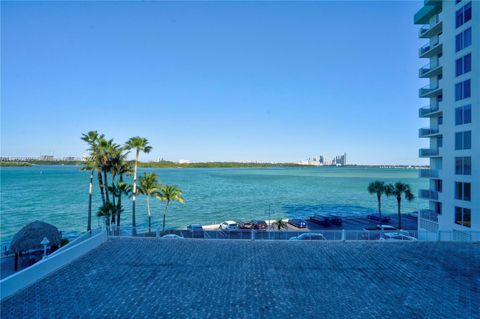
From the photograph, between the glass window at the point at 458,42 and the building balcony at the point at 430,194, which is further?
the building balcony at the point at 430,194

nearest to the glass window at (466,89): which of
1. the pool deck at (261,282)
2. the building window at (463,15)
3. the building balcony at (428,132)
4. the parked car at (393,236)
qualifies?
the building balcony at (428,132)

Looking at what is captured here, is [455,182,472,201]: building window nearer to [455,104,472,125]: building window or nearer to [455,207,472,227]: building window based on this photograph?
[455,207,472,227]: building window

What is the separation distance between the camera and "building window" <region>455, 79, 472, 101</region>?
23.9m

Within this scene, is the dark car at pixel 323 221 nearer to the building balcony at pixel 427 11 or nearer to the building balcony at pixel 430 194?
the building balcony at pixel 430 194

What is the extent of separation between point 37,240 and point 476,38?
3544cm

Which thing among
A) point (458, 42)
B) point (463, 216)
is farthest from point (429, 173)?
point (458, 42)

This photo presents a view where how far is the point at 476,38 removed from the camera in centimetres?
2291

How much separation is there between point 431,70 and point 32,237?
1433 inches

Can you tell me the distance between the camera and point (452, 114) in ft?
83.4

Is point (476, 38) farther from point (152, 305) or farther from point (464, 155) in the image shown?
point (152, 305)

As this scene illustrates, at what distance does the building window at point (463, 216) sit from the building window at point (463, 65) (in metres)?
11.0

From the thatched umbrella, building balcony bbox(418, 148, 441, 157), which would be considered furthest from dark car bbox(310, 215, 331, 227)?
the thatched umbrella

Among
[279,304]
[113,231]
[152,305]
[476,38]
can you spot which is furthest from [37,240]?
[476,38]

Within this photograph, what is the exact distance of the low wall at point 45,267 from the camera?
10.8m
